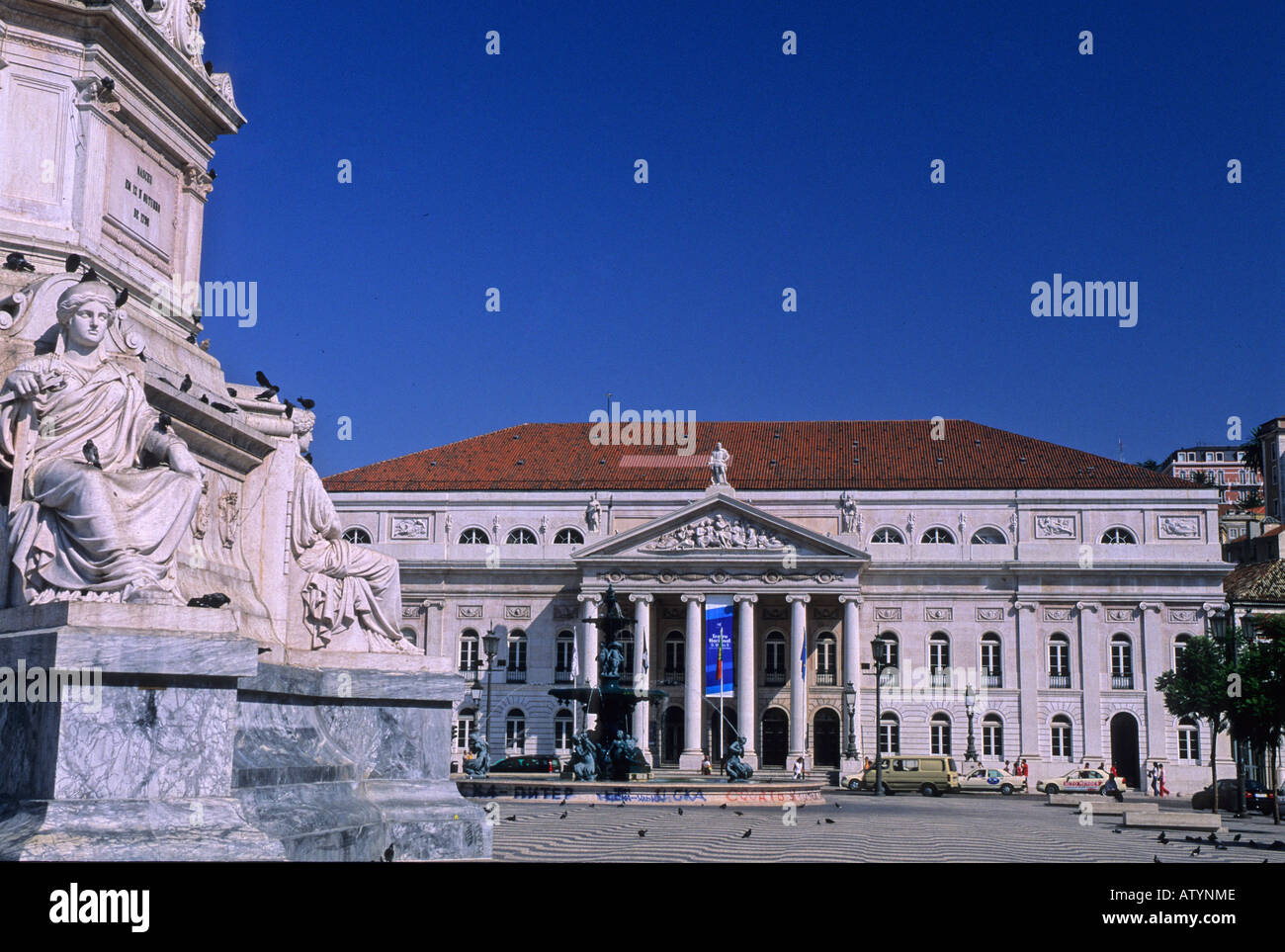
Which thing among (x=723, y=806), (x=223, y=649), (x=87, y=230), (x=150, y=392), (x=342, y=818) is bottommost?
(x=723, y=806)

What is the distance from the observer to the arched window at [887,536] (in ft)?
223

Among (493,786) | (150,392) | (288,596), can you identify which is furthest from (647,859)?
(493,786)

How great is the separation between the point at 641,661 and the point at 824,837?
4279cm

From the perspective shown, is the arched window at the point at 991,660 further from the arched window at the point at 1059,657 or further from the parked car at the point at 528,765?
the parked car at the point at 528,765

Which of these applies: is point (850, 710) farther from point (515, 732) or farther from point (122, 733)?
point (122, 733)

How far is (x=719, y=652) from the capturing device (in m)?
57.3

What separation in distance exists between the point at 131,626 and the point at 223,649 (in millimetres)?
445

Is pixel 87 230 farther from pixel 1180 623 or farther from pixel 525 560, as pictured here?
pixel 1180 623

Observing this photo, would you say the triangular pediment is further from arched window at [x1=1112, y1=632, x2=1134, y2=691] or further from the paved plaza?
the paved plaza

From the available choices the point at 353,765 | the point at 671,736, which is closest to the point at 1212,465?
the point at 671,736

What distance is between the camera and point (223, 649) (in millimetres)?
6973

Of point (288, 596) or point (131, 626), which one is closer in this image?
point (131, 626)

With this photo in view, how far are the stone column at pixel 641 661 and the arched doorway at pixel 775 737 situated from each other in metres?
5.77

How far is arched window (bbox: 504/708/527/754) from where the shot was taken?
67.7 metres
